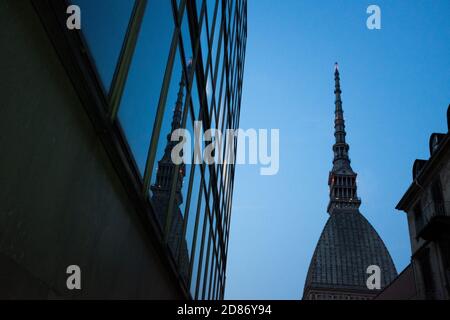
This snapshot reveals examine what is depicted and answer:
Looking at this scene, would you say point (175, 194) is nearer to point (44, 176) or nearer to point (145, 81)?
point (145, 81)

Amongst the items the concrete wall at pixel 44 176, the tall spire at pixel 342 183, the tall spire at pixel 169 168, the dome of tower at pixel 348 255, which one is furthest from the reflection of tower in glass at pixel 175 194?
the tall spire at pixel 342 183

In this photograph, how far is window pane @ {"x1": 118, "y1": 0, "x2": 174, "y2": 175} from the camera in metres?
5.27

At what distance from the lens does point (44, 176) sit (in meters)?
3.33

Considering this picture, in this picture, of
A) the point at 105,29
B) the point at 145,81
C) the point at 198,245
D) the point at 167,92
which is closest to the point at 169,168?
the point at 167,92

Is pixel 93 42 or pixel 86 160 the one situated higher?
pixel 93 42

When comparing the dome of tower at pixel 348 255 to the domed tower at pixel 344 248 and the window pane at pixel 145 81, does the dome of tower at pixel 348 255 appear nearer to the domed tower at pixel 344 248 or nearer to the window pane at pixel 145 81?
the domed tower at pixel 344 248

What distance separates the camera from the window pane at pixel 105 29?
399cm

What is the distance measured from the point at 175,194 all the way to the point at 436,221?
19.2 meters

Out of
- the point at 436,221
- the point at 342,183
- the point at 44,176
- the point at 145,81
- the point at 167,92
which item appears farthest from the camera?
the point at 342,183

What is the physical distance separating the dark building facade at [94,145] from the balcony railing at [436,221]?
60.8ft

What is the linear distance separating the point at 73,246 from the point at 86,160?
81 centimetres
